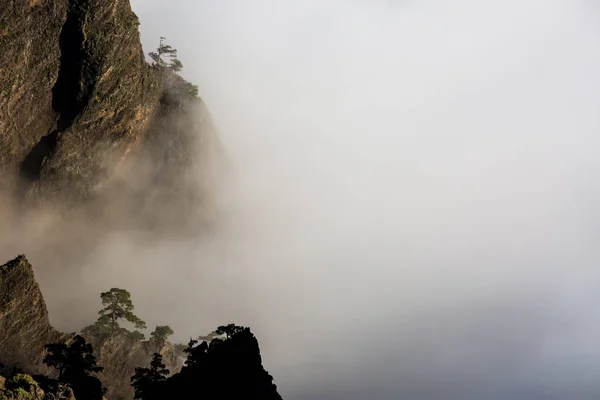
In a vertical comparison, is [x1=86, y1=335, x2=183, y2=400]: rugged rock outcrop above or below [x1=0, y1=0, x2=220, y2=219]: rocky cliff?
below

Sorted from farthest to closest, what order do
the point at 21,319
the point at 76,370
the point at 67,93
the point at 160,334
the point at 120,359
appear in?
1. the point at 67,93
2. the point at 160,334
3. the point at 120,359
4. the point at 21,319
5. the point at 76,370

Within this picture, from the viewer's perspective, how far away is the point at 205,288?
6634 inches

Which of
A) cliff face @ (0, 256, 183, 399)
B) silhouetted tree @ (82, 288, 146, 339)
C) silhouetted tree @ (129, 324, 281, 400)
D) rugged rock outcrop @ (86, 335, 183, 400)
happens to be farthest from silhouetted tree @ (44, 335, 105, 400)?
silhouetted tree @ (82, 288, 146, 339)

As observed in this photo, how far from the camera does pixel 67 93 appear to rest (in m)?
111

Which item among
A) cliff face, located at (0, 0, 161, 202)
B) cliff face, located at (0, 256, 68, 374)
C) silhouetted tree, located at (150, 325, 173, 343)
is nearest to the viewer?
cliff face, located at (0, 256, 68, 374)

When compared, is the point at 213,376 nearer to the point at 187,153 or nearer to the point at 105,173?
the point at 105,173

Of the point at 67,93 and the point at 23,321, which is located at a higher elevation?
the point at 67,93

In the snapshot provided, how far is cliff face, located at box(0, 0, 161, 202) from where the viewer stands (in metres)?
103

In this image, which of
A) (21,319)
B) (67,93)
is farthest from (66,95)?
→ (21,319)

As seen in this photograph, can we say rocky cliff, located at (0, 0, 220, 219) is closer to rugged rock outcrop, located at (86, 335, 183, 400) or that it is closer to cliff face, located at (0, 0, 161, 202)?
cliff face, located at (0, 0, 161, 202)

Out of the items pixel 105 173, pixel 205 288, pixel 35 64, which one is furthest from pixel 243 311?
pixel 35 64

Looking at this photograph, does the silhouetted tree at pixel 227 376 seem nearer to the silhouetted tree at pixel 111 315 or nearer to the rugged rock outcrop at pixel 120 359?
the rugged rock outcrop at pixel 120 359

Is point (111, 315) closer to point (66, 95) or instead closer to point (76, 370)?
point (76, 370)

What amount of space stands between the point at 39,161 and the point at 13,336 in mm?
46483
